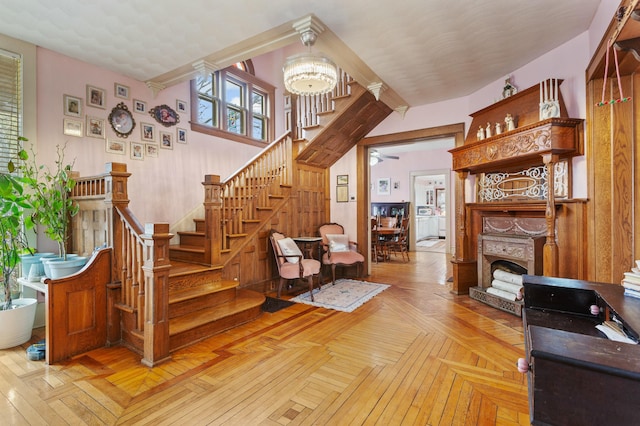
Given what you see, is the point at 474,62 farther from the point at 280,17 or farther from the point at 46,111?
the point at 46,111

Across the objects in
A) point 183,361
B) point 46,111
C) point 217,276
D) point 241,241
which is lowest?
point 183,361

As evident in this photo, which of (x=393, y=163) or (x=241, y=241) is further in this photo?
(x=393, y=163)

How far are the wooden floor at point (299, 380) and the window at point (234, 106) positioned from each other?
12.2 ft

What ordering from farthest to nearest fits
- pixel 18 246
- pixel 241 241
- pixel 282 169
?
pixel 282 169
pixel 241 241
pixel 18 246

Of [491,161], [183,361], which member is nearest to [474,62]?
[491,161]

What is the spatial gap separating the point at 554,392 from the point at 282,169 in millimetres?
4867

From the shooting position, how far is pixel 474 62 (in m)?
3.96

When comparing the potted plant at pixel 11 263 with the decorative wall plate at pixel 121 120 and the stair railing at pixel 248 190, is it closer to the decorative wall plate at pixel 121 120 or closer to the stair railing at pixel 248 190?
the decorative wall plate at pixel 121 120

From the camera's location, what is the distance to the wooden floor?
6.42ft

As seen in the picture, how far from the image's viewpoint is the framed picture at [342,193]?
6352 mm

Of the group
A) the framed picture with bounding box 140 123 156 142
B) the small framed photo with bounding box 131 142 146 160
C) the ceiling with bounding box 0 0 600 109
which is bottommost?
the small framed photo with bounding box 131 142 146 160

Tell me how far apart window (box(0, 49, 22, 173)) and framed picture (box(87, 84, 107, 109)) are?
0.64m

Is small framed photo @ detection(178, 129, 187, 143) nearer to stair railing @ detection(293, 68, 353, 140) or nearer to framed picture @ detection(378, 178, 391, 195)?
stair railing @ detection(293, 68, 353, 140)

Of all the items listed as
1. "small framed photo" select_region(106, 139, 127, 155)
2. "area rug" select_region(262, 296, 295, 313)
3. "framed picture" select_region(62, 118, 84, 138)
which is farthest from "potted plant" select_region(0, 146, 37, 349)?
"area rug" select_region(262, 296, 295, 313)
